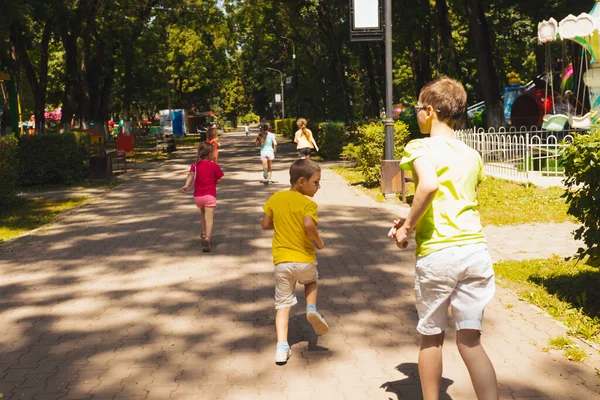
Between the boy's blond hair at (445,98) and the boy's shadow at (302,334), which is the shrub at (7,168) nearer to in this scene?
the boy's shadow at (302,334)

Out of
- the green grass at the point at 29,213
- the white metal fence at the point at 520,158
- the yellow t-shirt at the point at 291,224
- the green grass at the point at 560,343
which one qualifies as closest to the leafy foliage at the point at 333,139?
the white metal fence at the point at 520,158

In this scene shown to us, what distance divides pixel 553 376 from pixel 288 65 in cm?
5608

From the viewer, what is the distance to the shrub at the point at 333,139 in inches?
1093

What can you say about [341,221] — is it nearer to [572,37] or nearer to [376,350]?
[376,350]

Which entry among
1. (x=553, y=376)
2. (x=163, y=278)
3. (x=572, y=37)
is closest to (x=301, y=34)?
(x=572, y=37)

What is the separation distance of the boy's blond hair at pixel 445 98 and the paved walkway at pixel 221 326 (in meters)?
1.74

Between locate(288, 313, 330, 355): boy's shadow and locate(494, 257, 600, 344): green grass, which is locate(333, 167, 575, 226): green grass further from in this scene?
locate(288, 313, 330, 355): boy's shadow

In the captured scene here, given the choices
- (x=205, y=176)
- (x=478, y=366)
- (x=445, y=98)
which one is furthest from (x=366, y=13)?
(x=478, y=366)

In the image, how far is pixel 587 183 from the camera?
6254mm

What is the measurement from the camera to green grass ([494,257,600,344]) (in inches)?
236

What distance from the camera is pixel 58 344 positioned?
5781 millimetres

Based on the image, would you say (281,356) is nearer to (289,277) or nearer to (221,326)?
(289,277)

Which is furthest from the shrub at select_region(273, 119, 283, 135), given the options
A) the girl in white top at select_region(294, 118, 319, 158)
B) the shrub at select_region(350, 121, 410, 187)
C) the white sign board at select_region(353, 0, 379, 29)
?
the white sign board at select_region(353, 0, 379, 29)

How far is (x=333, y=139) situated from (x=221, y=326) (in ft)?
72.4
